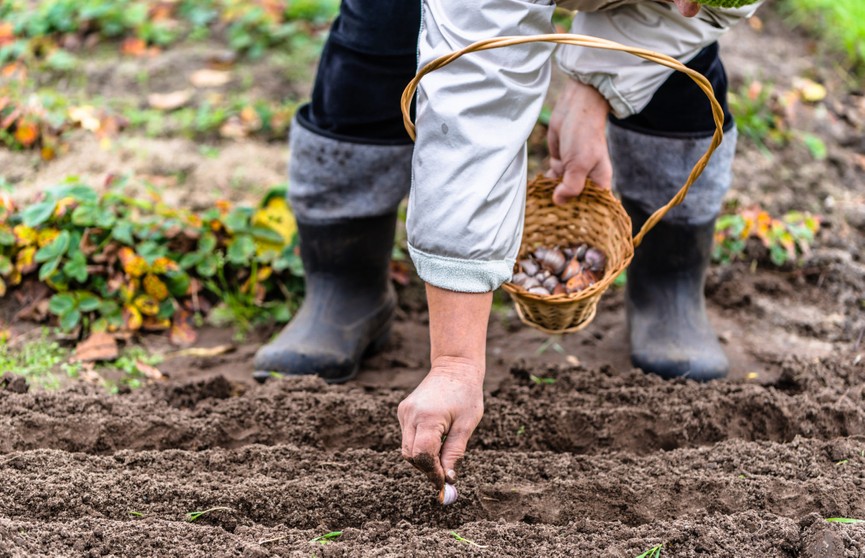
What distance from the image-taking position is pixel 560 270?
2105mm

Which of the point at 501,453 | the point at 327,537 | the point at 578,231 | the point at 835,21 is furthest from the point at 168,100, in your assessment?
the point at 835,21

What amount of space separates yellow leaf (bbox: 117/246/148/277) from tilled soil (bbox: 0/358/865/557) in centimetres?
44

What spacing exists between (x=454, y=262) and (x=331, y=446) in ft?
2.32

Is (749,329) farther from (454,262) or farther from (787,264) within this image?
(454,262)

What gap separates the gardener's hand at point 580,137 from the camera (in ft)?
6.23

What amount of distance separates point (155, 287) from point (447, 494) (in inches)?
51.4

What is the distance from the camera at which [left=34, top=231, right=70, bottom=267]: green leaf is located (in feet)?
8.34

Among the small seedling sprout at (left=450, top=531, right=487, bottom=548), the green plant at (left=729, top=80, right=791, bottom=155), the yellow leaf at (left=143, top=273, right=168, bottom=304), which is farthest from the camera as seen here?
the green plant at (left=729, top=80, right=791, bottom=155)

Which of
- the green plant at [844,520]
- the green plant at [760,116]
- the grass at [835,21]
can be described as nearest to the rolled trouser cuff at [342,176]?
the green plant at [844,520]

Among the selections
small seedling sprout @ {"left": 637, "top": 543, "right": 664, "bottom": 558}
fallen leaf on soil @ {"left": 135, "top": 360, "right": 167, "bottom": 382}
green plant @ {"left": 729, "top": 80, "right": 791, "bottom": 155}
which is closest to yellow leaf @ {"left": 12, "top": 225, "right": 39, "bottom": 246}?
fallen leaf on soil @ {"left": 135, "top": 360, "right": 167, "bottom": 382}

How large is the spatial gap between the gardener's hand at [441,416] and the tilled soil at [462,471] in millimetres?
176

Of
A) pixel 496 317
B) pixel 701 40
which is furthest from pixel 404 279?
pixel 701 40

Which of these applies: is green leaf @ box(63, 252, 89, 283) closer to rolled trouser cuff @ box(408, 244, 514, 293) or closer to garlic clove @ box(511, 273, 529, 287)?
garlic clove @ box(511, 273, 529, 287)

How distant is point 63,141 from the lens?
325cm
